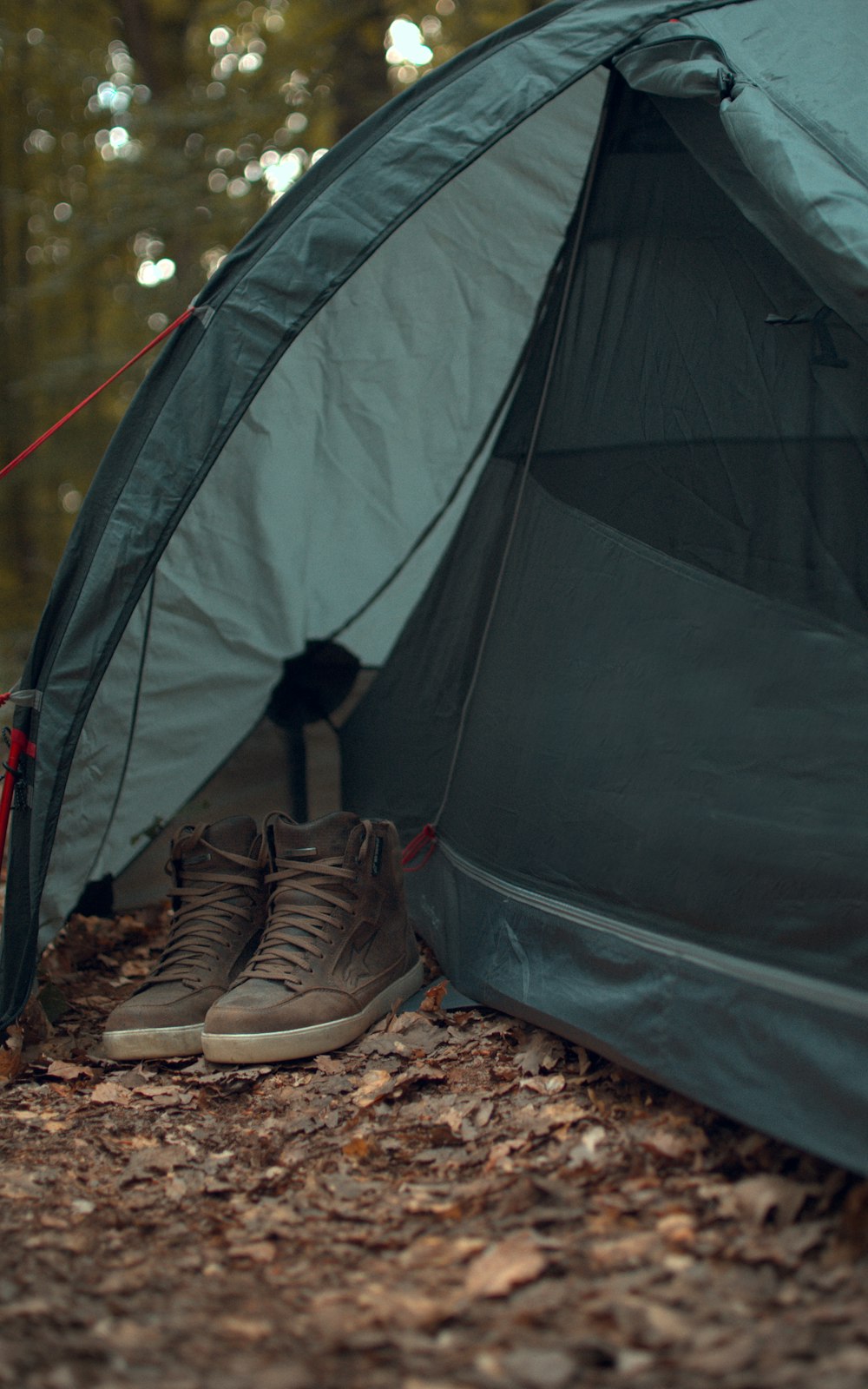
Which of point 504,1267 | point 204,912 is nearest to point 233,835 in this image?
point 204,912

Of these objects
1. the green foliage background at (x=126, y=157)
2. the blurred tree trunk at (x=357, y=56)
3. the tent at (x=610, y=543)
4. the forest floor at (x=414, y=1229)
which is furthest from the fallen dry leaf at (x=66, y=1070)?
the blurred tree trunk at (x=357, y=56)

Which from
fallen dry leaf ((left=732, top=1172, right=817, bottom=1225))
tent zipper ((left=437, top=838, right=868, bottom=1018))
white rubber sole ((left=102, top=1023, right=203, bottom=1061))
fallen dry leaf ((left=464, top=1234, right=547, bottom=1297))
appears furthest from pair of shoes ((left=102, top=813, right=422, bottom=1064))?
fallen dry leaf ((left=732, top=1172, right=817, bottom=1225))

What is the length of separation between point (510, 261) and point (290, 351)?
22.7 inches

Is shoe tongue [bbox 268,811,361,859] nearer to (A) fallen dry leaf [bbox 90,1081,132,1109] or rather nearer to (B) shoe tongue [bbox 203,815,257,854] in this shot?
(B) shoe tongue [bbox 203,815,257,854]

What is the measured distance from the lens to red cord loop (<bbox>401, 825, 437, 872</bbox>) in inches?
99.1

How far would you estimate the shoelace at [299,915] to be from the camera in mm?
1960

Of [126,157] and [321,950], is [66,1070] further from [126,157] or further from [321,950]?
[126,157]

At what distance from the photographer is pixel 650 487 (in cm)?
197

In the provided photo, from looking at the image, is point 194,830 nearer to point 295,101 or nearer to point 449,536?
point 449,536

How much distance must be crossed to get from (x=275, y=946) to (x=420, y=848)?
0.61 metres

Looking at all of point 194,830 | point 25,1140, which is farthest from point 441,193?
point 25,1140

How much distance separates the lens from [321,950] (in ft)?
6.54

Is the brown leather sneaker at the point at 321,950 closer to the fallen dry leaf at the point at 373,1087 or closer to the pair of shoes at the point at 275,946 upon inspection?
the pair of shoes at the point at 275,946

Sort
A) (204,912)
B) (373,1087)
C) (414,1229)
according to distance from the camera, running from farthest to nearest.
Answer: (204,912), (373,1087), (414,1229)
